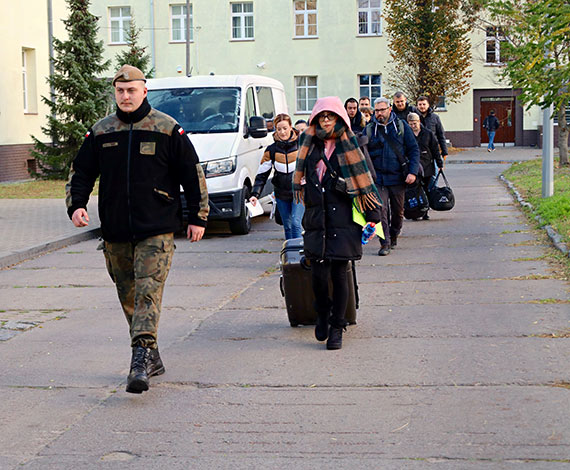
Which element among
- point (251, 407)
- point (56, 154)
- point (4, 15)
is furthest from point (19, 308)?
point (4, 15)

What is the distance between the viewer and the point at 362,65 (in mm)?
46969

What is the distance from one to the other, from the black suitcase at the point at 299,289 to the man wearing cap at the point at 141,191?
1.56 meters

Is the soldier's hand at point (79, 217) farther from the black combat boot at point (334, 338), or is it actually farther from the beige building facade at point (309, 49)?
the beige building facade at point (309, 49)

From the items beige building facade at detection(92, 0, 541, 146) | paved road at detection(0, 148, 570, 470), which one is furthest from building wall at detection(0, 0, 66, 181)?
paved road at detection(0, 148, 570, 470)

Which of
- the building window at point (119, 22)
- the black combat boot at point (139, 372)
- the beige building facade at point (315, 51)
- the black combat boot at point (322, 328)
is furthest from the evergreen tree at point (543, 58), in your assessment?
the building window at point (119, 22)

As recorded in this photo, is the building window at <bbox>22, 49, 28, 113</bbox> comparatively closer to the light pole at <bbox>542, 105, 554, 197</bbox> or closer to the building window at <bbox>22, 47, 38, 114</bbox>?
the building window at <bbox>22, 47, 38, 114</bbox>

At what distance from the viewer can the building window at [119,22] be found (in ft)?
159

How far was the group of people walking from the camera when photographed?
6.08 metres

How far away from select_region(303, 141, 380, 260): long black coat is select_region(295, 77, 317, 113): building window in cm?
4066

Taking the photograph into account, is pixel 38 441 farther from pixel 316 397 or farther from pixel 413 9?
pixel 413 9

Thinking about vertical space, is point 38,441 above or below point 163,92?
below

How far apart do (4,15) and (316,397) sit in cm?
2464

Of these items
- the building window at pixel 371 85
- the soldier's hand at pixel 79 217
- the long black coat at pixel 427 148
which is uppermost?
the building window at pixel 371 85

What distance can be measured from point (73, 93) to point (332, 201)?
2142 cm
